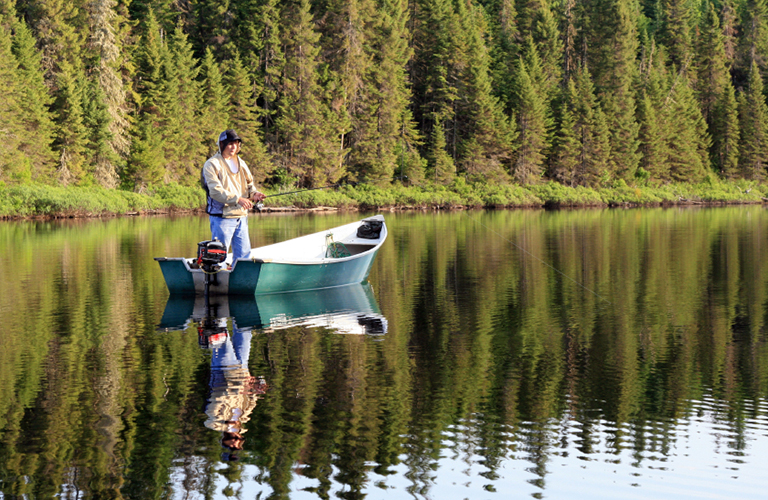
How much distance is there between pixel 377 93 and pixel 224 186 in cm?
6194

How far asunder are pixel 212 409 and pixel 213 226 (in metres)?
7.21

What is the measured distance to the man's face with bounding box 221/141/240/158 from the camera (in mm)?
13680

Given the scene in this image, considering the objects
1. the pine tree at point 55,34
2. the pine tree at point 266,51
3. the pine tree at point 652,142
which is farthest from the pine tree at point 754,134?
the pine tree at point 55,34

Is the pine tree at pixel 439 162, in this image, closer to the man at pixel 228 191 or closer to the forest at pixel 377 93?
the forest at pixel 377 93

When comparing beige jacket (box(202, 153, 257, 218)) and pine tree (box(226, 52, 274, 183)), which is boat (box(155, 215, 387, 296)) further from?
pine tree (box(226, 52, 274, 183))

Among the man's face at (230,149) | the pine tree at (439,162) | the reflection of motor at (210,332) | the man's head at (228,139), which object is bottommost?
the reflection of motor at (210,332)

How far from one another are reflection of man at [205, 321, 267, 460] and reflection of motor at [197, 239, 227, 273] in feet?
10.5

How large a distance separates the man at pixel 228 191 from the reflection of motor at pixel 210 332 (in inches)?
77.3

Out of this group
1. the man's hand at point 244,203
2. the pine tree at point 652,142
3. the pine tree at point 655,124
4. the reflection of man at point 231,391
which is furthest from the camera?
the pine tree at point 655,124

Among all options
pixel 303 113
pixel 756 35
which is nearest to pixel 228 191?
pixel 303 113

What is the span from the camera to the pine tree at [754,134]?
94.1m

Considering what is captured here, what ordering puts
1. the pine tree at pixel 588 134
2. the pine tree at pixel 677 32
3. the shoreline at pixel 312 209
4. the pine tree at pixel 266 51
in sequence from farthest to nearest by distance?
1. the pine tree at pixel 677 32
2. the pine tree at pixel 588 134
3. the pine tree at pixel 266 51
4. the shoreline at pixel 312 209

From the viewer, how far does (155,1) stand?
71.2m

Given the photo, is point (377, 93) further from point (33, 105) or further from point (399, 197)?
point (33, 105)
